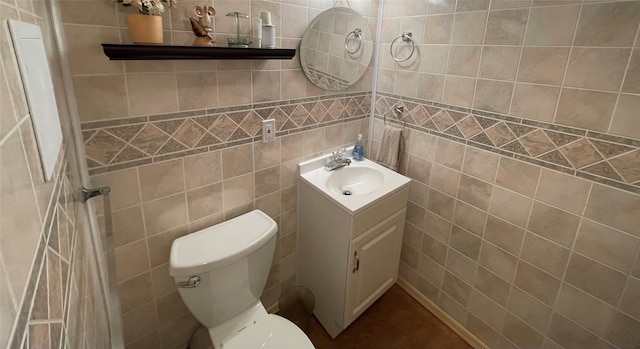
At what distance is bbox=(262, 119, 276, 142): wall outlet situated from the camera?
1496 mm

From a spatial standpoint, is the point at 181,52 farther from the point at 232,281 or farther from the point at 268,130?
the point at 232,281

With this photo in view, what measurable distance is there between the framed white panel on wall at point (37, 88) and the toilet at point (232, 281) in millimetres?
738

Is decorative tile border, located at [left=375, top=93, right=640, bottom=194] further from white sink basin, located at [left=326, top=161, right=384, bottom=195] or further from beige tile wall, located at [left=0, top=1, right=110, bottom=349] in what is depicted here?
beige tile wall, located at [left=0, top=1, right=110, bottom=349]

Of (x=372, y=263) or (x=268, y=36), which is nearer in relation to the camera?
(x=268, y=36)

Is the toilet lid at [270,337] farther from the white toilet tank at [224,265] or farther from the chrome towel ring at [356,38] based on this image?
the chrome towel ring at [356,38]

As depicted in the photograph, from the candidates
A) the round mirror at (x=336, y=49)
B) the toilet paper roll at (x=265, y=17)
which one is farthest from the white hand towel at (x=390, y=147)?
the toilet paper roll at (x=265, y=17)

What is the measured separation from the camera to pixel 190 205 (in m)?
1.37

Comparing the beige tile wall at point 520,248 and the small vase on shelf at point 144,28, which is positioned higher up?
the small vase on shelf at point 144,28

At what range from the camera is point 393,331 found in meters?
1.86

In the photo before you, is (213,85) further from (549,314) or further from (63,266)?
(549,314)

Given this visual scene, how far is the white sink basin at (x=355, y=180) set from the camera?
71.1 inches

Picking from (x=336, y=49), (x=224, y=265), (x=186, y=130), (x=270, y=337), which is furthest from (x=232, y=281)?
(x=336, y=49)

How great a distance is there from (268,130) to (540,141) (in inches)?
48.5

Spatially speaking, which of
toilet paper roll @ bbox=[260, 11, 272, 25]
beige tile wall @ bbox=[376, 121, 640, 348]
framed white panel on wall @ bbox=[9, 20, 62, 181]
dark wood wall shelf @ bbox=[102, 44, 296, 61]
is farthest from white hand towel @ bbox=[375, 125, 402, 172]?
framed white panel on wall @ bbox=[9, 20, 62, 181]
